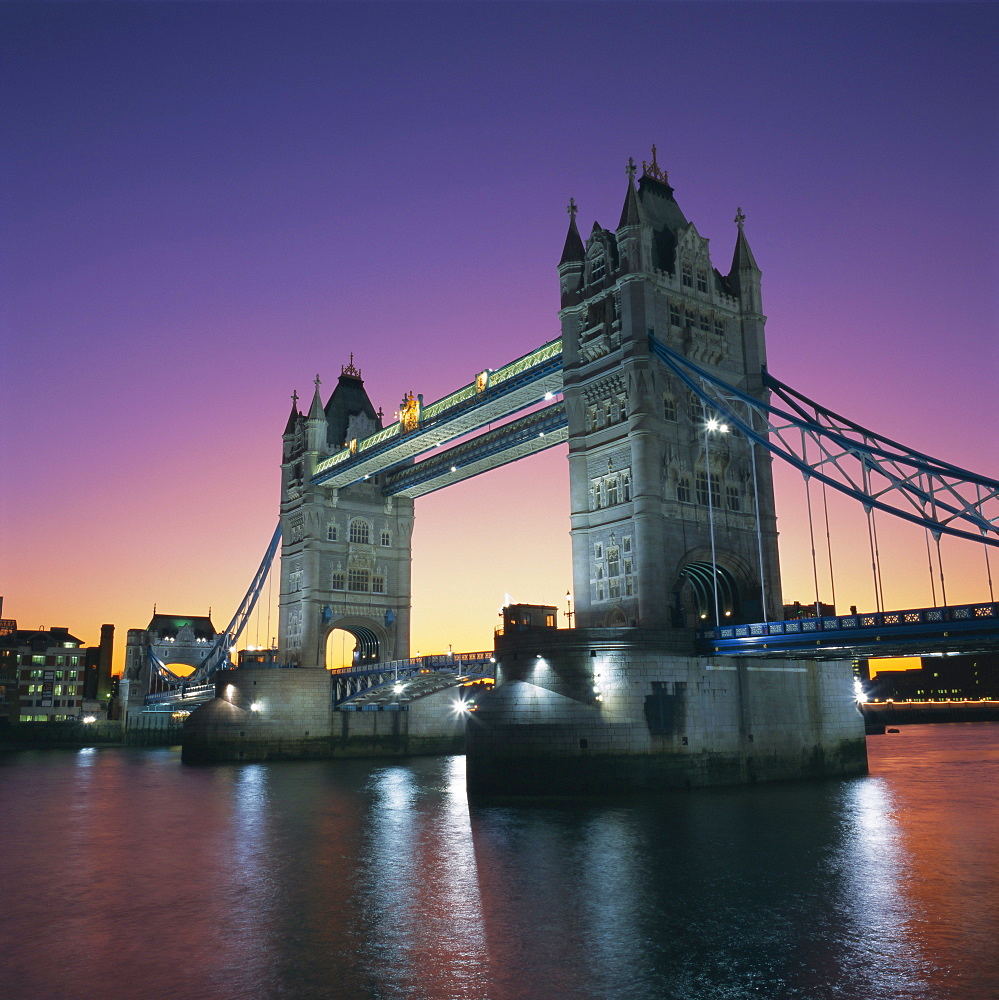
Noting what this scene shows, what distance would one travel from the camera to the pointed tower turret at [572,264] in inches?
2014

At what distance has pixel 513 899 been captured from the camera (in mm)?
20266

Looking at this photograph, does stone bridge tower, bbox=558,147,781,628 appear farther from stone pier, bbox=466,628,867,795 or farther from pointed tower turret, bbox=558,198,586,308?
stone pier, bbox=466,628,867,795

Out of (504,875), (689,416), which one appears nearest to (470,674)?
(689,416)

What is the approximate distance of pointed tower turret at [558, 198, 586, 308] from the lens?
2014 inches

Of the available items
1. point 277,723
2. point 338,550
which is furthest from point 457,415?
point 277,723

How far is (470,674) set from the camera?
65.1m

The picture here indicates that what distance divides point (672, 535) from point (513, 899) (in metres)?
27.3

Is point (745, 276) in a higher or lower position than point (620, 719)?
higher

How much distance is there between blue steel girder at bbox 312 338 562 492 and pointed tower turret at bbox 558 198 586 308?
3157mm

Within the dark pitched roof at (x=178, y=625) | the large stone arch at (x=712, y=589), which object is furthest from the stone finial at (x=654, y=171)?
the dark pitched roof at (x=178, y=625)

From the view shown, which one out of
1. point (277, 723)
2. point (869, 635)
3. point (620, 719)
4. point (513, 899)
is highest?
point (869, 635)

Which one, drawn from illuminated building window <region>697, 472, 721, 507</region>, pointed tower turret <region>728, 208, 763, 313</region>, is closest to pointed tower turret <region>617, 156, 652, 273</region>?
pointed tower turret <region>728, 208, 763, 313</region>

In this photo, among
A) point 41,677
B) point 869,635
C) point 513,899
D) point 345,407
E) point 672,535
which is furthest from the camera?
point 41,677

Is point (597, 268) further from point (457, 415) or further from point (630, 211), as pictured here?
point (457, 415)
